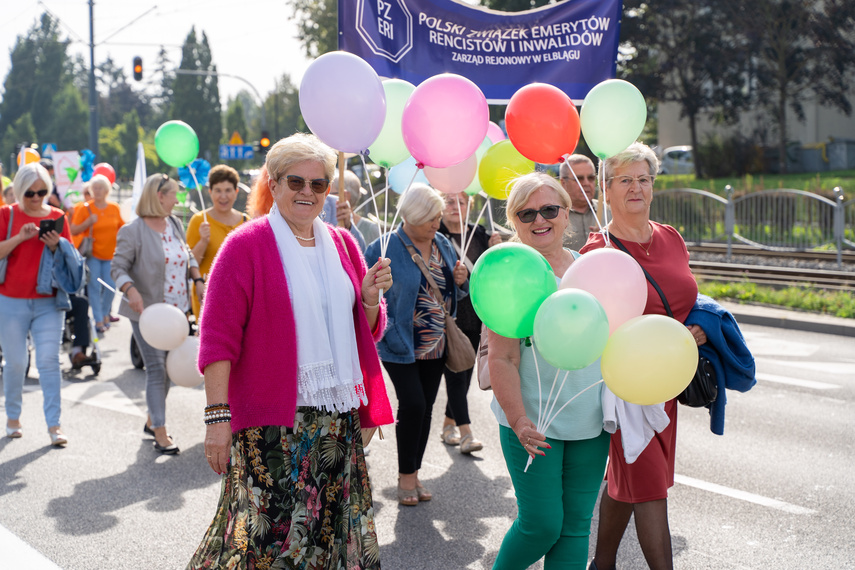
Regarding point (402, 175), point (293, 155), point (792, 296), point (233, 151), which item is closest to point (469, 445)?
point (402, 175)

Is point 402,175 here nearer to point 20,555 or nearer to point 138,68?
point 20,555

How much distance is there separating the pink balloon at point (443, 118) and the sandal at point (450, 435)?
111 inches

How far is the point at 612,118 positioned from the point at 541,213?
800mm

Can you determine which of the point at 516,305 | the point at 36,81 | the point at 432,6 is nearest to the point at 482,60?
the point at 432,6

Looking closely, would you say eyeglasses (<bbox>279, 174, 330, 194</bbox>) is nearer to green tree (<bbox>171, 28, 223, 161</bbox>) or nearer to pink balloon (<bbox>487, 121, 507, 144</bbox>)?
pink balloon (<bbox>487, 121, 507, 144</bbox>)

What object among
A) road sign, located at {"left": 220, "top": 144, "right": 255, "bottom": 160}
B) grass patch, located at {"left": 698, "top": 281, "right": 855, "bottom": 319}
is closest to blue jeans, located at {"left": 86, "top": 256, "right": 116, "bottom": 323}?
grass patch, located at {"left": 698, "top": 281, "right": 855, "bottom": 319}

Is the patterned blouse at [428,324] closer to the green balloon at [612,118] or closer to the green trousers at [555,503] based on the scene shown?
the green balloon at [612,118]

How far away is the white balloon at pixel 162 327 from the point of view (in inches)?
222

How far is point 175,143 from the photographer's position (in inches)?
277

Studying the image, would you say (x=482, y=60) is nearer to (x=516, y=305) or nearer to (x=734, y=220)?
(x=516, y=305)

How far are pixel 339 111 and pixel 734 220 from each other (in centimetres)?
1507

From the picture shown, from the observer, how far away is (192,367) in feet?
18.6

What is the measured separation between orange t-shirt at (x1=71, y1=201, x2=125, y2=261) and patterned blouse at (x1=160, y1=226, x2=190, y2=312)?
14.1ft

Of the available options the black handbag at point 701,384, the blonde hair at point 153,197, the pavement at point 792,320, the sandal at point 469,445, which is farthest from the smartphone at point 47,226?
the pavement at point 792,320
